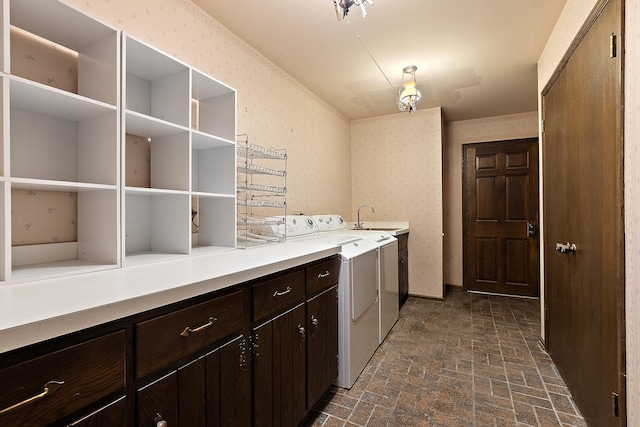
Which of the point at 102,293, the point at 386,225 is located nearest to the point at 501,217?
the point at 386,225

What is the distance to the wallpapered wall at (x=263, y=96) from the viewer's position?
63.6 inches

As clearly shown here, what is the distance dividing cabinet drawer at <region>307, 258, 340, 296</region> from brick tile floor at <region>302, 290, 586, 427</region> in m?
0.73

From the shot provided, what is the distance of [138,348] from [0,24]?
1053 millimetres

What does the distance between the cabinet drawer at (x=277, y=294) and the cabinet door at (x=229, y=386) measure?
14 centimetres

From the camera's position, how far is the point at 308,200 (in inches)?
128

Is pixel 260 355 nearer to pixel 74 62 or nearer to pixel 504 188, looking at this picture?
pixel 74 62

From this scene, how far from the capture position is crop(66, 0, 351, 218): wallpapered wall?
1614 mm

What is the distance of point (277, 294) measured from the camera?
4.33 feet

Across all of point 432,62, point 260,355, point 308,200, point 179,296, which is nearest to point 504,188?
point 432,62

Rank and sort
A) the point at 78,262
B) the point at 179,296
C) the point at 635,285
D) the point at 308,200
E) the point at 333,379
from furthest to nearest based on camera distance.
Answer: the point at 308,200, the point at 333,379, the point at 78,262, the point at 635,285, the point at 179,296

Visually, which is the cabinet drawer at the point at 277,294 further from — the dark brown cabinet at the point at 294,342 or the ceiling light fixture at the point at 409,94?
the ceiling light fixture at the point at 409,94

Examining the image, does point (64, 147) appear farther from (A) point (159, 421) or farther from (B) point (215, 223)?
(A) point (159, 421)

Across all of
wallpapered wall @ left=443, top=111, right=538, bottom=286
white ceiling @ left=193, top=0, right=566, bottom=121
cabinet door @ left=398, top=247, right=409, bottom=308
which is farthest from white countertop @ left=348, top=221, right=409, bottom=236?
white ceiling @ left=193, top=0, right=566, bottom=121

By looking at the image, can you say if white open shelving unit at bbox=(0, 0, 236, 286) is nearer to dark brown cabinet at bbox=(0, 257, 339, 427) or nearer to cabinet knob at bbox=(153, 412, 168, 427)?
dark brown cabinet at bbox=(0, 257, 339, 427)
